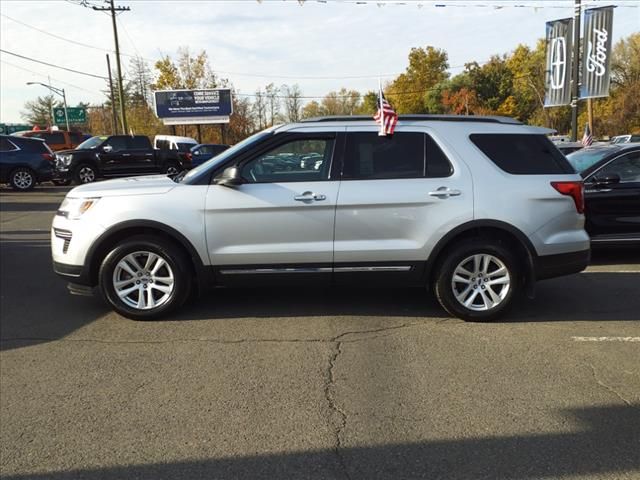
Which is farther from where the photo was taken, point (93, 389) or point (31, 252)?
point (31, 252)

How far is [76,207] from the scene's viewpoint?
5035mm

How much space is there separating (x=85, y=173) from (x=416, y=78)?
192 ft

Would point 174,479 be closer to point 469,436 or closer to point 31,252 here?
point 469,436

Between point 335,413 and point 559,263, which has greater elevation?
point 559,263

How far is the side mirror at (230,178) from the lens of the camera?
4.75 metres

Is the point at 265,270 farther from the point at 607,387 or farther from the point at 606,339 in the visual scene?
the point at 606,339

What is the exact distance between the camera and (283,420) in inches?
129

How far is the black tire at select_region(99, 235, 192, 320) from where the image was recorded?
4.95 metres

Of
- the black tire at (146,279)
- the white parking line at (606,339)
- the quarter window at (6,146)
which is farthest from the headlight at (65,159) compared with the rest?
the white parking line at (606,339)

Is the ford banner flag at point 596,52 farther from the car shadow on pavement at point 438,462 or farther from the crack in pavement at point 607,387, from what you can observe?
the car shadow on pavement at point 438,462

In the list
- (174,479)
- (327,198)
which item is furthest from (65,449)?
(327,198)

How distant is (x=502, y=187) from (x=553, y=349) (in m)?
1.50

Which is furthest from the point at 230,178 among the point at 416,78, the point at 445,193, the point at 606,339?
the point at 416,78

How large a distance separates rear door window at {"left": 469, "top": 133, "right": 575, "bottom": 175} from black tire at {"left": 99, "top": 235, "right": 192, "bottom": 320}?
3006 millimetres
